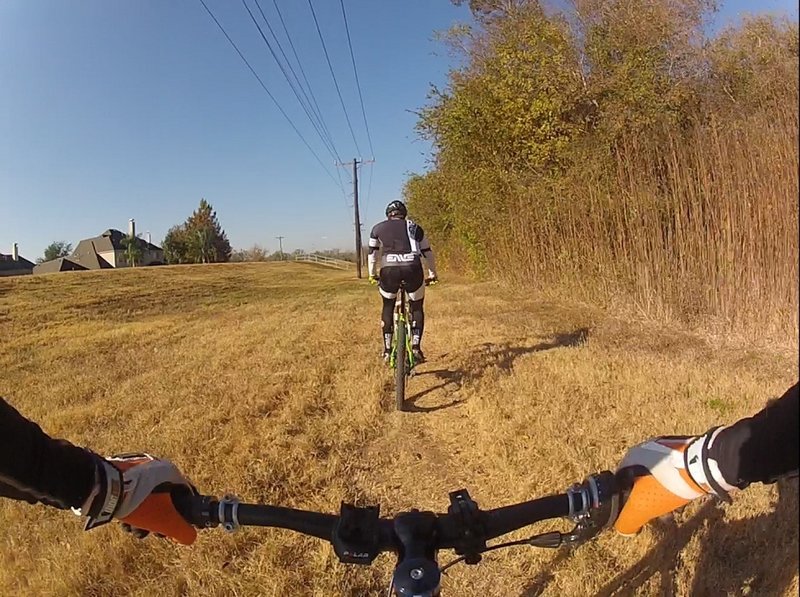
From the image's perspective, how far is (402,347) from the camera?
457 centimetres

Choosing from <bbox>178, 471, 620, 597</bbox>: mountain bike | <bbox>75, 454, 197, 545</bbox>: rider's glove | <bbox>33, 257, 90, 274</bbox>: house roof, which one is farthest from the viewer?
<bbox>33, 257, 90, 274</bbox>: house roof

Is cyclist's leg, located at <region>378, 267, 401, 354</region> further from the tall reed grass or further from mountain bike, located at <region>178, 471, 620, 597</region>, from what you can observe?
mountain bike, located at <region>178, 471, 620, 597</region>

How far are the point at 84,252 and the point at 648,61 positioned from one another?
7265 millimetres

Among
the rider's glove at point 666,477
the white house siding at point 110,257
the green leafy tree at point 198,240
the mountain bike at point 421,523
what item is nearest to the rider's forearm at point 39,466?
the mountain bike at point 421,523

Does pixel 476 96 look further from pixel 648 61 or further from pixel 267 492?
pixel 267 492

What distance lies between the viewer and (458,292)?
1274 cm

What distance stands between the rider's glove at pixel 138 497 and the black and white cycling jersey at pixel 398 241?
149 inches

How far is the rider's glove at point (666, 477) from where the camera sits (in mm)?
979

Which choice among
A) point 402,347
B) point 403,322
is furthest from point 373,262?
point 402,347

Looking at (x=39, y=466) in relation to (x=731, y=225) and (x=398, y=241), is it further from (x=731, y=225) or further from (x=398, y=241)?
(x=398, y=241)

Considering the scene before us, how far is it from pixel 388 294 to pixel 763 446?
4.19 m

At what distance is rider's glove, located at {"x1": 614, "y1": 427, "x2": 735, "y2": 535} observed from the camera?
979 mm

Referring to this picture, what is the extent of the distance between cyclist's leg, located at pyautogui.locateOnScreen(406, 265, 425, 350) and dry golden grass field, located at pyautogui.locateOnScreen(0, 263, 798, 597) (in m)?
0.51

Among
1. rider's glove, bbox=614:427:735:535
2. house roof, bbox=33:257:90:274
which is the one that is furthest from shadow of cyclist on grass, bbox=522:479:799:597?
house roof, bbox=33:257:90:274
